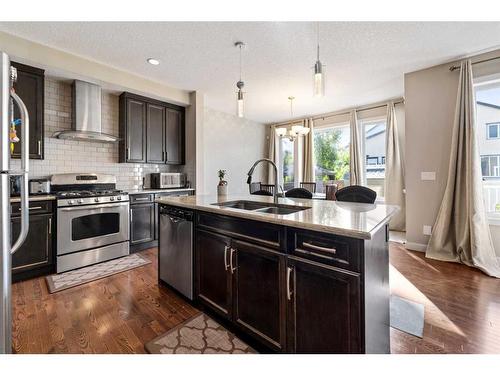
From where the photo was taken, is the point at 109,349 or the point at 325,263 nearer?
the point at 325,263

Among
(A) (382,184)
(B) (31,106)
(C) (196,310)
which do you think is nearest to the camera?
(C) (196,310)

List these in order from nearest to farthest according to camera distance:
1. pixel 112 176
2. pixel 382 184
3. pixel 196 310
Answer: pixel 196 310 → pixel 112 176 → pixel 382 184

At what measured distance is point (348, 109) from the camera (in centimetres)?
540

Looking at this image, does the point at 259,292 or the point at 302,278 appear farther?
the point at 259,292

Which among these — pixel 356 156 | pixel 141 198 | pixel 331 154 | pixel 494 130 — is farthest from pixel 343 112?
pixel 141 198

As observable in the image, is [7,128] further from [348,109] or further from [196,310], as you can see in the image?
[348,109]

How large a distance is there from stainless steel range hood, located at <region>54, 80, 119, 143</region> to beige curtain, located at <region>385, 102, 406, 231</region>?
5182mm

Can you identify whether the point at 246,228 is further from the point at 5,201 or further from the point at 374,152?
the point at 374,152

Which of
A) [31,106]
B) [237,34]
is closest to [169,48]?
[237,34]

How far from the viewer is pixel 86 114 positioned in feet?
11.0

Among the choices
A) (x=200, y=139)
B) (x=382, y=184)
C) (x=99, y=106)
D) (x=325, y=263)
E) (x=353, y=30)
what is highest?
(x=353, y=30)

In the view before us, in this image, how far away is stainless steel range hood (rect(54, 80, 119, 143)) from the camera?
3.28 metres

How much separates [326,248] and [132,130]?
12.2 ft

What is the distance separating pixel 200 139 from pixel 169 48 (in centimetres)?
178
